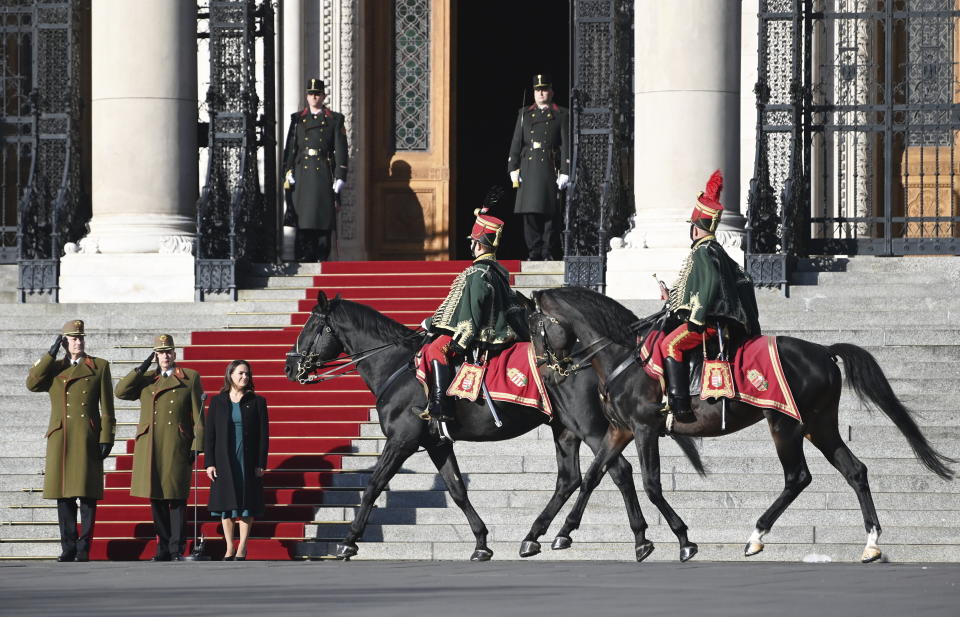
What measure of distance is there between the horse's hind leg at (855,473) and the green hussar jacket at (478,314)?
2459mm

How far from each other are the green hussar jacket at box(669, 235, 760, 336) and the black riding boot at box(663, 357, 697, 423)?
0.35 meters

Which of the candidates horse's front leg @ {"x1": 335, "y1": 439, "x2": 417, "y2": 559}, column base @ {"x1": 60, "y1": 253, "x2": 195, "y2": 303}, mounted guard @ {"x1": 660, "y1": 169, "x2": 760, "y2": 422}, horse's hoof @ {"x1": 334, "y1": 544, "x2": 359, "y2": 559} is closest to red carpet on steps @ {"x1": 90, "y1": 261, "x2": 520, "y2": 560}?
horse's hoof @ {"x1": 334, "y1": 544, "x2": 359, "y2": 559}

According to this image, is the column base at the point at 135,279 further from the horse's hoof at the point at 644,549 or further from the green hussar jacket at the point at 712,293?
the horse's hoof at the point at 644,549

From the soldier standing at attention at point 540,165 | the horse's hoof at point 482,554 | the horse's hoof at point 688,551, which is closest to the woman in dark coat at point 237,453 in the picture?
the horse's hoof at point 482,554

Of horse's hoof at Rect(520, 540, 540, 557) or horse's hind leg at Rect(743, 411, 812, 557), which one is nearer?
horse's hind leg at Rect(743, 411, 812, 557)

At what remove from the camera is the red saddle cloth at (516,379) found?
1507cm

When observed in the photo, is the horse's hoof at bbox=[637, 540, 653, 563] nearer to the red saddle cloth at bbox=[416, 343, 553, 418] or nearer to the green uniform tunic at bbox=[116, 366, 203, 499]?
the red saddle cloth at bbox=[416, 343, 553, 418]

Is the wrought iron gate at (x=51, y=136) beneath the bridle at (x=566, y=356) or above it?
above

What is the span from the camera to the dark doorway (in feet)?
103

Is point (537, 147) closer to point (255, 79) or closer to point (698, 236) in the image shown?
point (255, 79)

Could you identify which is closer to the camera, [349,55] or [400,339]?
[400,339]

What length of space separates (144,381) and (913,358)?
657 cm

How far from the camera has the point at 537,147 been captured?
72.0 feet

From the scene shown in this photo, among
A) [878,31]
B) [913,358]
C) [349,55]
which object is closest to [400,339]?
[913,358]
